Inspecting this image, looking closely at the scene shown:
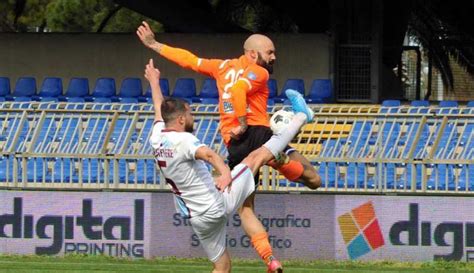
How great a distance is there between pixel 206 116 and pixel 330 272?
2845 mm

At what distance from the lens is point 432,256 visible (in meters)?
14.5

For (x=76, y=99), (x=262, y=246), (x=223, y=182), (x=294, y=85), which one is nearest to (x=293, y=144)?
(x=262, y=246)

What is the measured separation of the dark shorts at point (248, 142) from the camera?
37.2 ft

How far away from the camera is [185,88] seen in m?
24.7

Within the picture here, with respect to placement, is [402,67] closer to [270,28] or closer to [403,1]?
[403,1]

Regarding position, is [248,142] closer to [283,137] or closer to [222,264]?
[283,137]

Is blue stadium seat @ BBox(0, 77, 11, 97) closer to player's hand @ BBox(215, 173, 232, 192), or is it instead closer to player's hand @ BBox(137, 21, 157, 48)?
player's hand @ BBox(137, 21, 157, 48)

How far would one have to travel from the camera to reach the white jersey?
31.9ft

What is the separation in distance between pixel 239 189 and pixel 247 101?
1470mm

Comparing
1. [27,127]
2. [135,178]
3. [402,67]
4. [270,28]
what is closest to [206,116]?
[135,178]

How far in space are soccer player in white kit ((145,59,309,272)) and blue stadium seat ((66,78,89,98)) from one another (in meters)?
15.1

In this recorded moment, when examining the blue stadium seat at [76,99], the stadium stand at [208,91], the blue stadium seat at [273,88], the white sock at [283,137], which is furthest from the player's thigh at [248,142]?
the blue stadium seat at [273,88]

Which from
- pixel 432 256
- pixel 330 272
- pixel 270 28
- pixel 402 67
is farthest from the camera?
pixel 270 28

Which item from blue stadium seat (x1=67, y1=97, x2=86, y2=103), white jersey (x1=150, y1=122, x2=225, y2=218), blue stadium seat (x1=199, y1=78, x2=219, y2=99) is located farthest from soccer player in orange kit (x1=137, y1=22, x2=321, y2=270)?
blue stadium seat (x1=199, y1=78, x2=219, y2=99)
